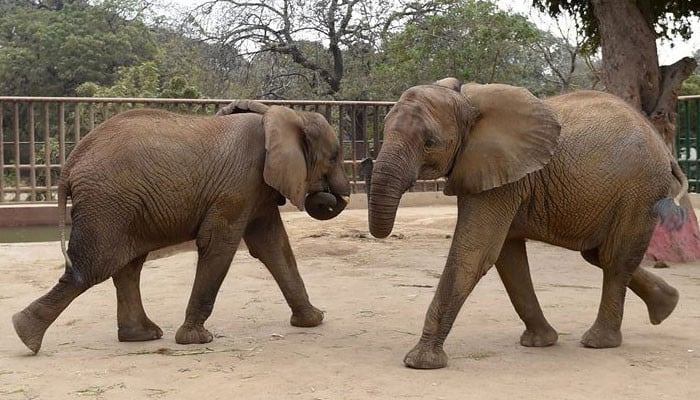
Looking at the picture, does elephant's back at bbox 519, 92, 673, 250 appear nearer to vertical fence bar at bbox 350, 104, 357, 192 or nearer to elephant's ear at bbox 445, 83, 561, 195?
elephant's ear at bbox 445, 83, 561, 195

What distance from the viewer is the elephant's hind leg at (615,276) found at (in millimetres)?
5520

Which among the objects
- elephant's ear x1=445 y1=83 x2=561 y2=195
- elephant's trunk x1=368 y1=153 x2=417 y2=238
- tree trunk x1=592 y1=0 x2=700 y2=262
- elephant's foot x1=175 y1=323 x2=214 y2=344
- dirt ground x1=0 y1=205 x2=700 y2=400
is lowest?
dirt ground x1=0 y1=205 x2=700 y2=400

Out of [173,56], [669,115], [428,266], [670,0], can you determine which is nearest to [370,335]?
[428,266]

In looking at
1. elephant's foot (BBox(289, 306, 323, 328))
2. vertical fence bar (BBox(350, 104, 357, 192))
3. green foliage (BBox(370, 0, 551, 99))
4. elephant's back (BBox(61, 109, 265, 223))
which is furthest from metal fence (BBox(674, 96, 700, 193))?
elephant's back (BBox(61, 109, 265, 223))

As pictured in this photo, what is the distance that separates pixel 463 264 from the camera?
16.9 feet

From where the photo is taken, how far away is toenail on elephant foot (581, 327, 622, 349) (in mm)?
5633

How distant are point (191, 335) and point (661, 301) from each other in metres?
2.86

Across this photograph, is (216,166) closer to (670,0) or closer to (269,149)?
(269,149)

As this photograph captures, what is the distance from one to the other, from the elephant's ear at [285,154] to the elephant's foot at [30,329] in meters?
1.58

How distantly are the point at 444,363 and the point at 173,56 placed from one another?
2360 cm

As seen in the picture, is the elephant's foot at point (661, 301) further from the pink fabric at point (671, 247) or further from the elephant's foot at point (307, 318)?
the pink fabric at point (671, 247)

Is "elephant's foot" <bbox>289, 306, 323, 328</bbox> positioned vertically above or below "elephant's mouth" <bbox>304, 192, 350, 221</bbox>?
below

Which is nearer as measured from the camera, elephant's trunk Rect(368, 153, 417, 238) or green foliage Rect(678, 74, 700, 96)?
elephant's trunk Rect(368, 153, 417, 238)

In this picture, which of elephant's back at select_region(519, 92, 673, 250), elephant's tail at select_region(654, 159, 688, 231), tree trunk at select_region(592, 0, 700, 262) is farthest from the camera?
tree trunk at select_region(592, 0, 700, 262)
